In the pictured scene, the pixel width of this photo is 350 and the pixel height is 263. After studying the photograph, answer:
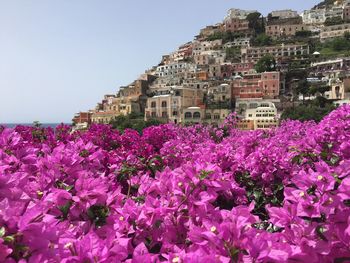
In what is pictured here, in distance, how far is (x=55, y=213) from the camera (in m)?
2.86

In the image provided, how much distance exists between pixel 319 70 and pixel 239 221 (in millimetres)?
80758

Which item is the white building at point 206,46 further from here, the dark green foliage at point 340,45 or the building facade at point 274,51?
the dark green foliage at point 340,45

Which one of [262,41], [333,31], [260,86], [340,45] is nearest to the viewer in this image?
[260,86]

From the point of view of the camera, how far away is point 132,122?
65000 mm

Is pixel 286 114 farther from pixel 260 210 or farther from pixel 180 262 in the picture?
pixel 180 262

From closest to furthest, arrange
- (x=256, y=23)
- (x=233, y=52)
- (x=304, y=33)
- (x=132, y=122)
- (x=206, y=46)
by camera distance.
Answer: (x=132, y=122), (x=233, y=52), (x=304, y=33), (x=206, y=46), (x=256, y=23)

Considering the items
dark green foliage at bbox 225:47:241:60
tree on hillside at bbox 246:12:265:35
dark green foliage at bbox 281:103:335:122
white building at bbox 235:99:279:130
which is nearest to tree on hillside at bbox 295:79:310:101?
white building at bbox 235:99:279:130

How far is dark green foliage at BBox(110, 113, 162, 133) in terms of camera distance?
2263 inches

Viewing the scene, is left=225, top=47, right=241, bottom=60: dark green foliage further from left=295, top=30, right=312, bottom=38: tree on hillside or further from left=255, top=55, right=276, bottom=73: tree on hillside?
left=295, top=30, right=312, bottom=38: tree on hillside

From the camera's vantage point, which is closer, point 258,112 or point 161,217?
point 161,217

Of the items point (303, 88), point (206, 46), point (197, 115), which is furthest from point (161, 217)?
point (206, 46)

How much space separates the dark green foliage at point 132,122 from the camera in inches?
2263

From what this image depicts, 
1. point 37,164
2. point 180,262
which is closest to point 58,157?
point 37,164

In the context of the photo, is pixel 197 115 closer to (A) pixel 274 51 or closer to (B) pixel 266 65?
(B) pixel 266 65
